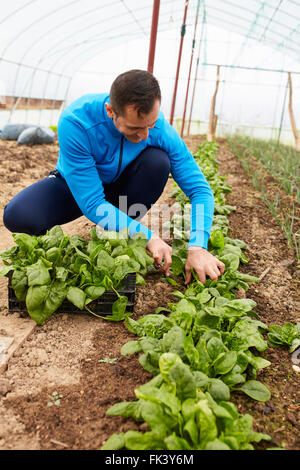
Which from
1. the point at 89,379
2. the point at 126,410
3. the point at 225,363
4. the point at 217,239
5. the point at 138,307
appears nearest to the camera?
the point at 126,410

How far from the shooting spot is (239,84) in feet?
48.1

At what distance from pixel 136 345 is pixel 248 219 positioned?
7.22 ft

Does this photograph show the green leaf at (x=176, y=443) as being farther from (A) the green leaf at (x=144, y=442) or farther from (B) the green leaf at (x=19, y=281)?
(B) the green leaf at (x=19, y=281)

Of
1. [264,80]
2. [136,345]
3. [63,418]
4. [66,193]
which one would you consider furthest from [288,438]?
[264,80]

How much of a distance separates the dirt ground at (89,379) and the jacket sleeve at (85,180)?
15.8 inches

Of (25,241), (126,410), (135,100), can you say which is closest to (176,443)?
(126,410)

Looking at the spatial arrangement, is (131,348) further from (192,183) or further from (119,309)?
(192,183)

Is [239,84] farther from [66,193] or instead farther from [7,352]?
[7,352]

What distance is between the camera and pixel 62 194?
2393mm

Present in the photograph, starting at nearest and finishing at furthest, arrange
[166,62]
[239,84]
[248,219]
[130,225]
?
[130,225], [248,219], [166,62], [239,84]

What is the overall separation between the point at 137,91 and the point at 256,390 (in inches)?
47.2

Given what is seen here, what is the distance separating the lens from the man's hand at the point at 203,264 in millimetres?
1927

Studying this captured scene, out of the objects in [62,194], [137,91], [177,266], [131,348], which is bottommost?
[131,348]
